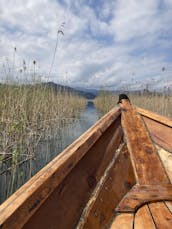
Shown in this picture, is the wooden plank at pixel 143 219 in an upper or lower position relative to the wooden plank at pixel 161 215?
lower

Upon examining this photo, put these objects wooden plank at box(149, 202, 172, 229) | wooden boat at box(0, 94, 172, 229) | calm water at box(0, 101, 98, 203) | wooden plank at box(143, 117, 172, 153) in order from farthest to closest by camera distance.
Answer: calm water at box(0, 101, 98, 203) → wooden plank at box(143, 117, 172, 153) → wooden plank at box(149, 202, 172, 229) → wooden boat at box(0, 94, 172, 229)

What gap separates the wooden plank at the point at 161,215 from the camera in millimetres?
1170

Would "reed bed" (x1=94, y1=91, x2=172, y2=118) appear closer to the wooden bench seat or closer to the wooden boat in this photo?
the wooden boat

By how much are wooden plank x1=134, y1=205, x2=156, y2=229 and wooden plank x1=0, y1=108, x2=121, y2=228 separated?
477 millimetres

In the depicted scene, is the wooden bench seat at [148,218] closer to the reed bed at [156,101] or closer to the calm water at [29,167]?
the calm water at [29,167]

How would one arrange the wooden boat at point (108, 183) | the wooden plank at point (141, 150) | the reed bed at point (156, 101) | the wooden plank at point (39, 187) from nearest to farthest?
1. the wooden plank at point (39, 187)
2. the wooden boat at point (108, 183)
3. the wooden plank at point (141, 150)
4. the reed bed at point (156, 101)

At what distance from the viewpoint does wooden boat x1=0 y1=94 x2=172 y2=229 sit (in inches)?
35.6

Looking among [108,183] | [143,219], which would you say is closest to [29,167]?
[108,183]

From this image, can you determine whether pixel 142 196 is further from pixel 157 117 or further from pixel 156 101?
pixel 156 101

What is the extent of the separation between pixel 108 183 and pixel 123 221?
26 cm

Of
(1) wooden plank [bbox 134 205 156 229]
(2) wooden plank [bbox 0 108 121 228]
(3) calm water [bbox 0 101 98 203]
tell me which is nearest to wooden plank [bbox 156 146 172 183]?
(1) wooden plank [bbox 134 205 156 229]

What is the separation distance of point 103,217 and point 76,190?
0.24 meters

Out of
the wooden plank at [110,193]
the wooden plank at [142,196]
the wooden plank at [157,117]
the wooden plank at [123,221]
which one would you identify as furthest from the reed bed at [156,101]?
the wooden plank at [123,221]

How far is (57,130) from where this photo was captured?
17.5 ft
